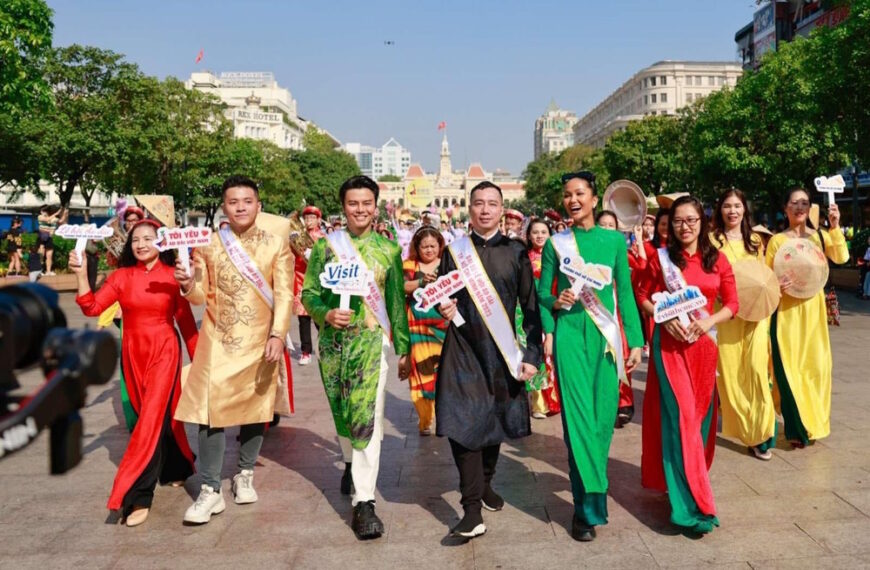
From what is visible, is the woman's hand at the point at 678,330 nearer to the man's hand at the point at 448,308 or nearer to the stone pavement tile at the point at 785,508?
the stone pavement tile at the point at 785,508

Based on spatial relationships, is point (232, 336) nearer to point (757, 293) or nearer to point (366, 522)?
point (366, 522)

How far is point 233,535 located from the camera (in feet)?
13.8

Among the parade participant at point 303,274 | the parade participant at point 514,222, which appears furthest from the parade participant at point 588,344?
the parade participant at point 514,222

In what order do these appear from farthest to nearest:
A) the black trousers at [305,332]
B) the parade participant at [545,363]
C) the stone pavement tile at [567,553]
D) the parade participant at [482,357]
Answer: the black trousers at [305,332] → the parade participant at [545,363] → the parade participant at [482,357] → the stone pavement tile at [567,553]

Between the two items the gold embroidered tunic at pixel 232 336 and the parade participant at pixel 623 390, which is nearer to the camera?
the gold embroidered tunic at pixel 232 336

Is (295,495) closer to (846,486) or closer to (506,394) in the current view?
(506,394)

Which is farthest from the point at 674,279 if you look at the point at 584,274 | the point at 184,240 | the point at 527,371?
the point at 184,240

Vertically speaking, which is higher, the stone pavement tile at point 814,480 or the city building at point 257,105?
the city building at point 257,105

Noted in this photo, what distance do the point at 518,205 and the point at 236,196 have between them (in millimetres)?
134783

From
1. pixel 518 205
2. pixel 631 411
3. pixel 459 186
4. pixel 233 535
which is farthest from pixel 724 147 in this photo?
pixel 459 186

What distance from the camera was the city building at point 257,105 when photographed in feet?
300

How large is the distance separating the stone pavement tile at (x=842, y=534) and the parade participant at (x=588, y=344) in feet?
3.46

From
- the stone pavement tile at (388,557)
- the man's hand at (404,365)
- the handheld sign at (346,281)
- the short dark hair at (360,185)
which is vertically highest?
the short dark hair at (360,185)

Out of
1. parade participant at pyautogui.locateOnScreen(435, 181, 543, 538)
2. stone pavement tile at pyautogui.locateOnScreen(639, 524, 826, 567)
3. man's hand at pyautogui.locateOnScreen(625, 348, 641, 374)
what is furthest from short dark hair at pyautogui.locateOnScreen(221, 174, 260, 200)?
stone pavement tile at pyautogui.locateOnScreen(639, 524, 826, 567)
